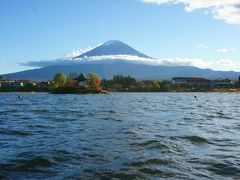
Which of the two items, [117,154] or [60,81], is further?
[60,81]

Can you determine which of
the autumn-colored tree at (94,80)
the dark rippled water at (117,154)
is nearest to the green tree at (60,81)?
the autumn-colored tree at (94,80)

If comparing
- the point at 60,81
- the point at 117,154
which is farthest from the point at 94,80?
the point at 117,154

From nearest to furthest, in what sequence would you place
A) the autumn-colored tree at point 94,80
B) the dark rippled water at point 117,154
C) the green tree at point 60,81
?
the dark rippled water at point 117,154 < the green tree at point 60,81 < the autumn-colored tree at point 94,80

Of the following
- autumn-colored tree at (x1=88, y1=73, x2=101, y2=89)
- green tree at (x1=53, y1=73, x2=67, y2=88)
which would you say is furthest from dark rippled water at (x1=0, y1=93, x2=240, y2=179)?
green tree at (x1=53, y1=73, x2=67, y2=88)

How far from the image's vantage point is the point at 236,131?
23.9 m

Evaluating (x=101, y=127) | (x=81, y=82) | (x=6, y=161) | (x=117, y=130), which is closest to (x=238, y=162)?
(x=6, y=161)

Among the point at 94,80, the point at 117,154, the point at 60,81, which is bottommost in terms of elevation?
the point at 117,154

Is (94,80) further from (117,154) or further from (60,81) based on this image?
(117,154)

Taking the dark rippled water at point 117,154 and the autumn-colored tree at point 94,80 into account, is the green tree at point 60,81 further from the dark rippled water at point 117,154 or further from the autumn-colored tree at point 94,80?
the dark rippled water at point 117,154

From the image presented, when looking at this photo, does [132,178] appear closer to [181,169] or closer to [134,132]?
[181,169]

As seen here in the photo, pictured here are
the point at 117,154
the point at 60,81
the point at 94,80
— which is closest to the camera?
the point at 117,154

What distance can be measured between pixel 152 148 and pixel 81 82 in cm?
15996

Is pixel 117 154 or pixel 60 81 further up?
pixel 60 81

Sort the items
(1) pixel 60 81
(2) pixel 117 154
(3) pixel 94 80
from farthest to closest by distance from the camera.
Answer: (3) pixel 94 80 → (1) pixel 60 81 → (2) pixel 117 154
